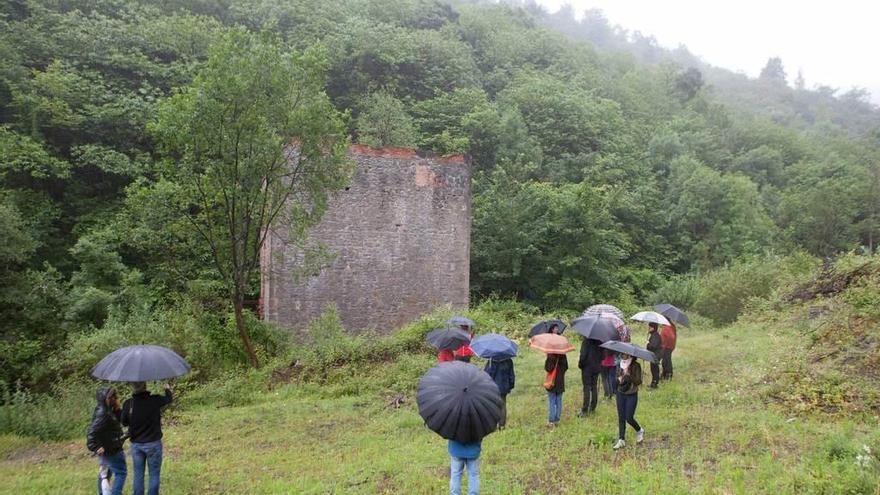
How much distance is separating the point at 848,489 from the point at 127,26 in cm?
2468

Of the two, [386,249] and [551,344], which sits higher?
[386,249]

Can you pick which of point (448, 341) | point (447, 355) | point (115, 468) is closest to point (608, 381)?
point (447, 355)

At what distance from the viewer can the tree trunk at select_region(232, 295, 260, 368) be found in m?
11.2

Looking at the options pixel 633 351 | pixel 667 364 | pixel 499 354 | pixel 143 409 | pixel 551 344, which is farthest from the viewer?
pixel 667 364

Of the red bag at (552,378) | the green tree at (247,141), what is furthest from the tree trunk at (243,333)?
the red bag at (552,378)

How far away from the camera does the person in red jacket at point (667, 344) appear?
28.0 feet

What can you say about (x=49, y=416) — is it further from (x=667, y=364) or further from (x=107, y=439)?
(x=667, y=364)

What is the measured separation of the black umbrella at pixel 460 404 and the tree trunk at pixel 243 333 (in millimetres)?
7816

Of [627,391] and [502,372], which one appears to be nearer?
[627,391]

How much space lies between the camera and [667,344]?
8602 millimetres

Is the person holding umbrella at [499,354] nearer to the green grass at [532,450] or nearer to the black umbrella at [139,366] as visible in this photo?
the green grass at [532,450]

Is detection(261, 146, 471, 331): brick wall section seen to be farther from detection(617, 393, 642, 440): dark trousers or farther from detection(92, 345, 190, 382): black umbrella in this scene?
detection(617, 393, 642, 440): dark trousers

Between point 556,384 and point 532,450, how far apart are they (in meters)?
0.96

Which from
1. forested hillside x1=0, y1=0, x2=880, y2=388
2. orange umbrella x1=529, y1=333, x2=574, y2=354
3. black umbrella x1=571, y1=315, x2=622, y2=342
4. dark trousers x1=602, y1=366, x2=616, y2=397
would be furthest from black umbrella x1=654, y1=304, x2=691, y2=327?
forested hillside x1=0, y1=0, x2=880, y2=388
